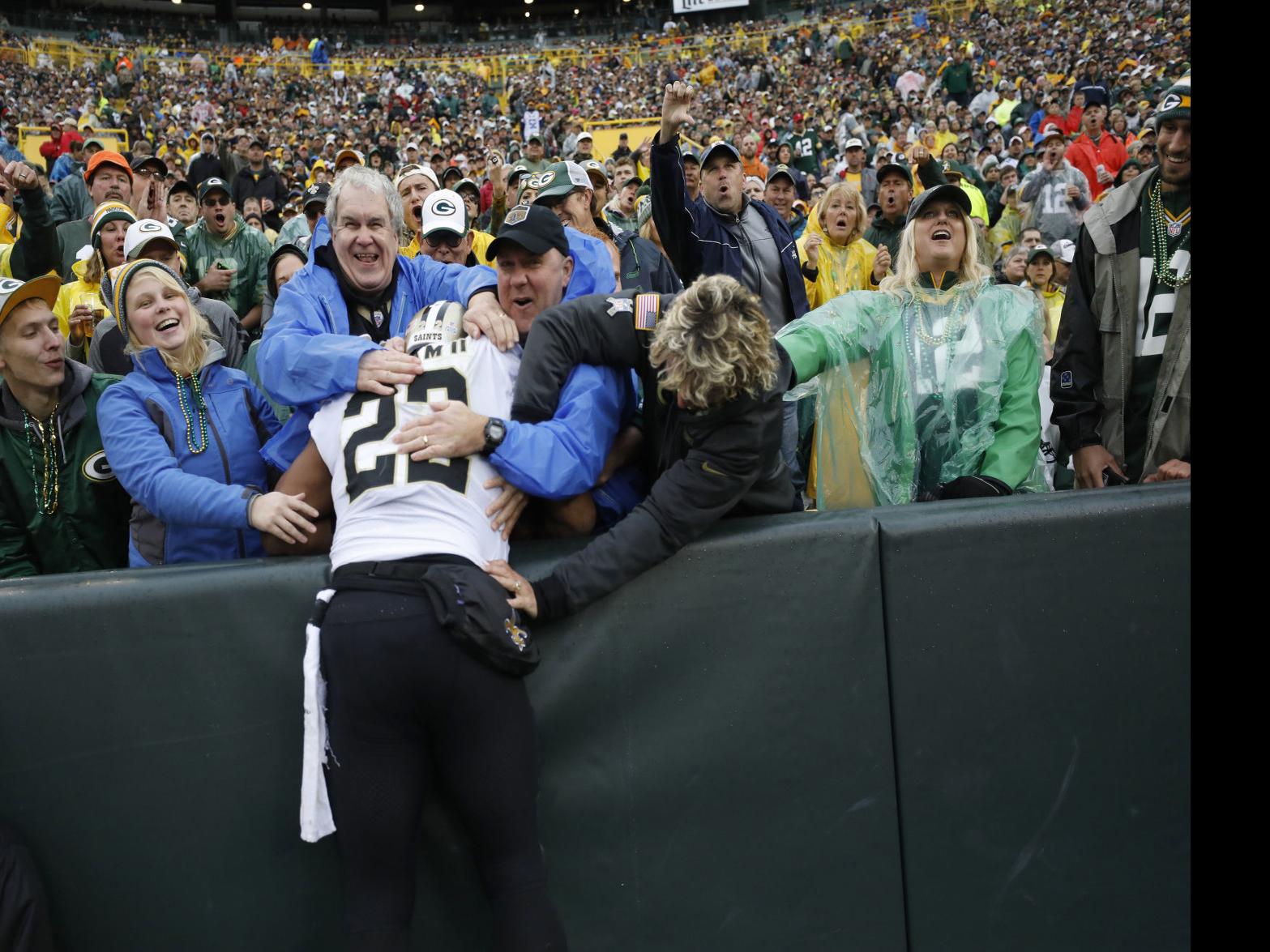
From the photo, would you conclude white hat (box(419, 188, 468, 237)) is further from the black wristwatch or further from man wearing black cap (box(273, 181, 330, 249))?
the black wristwatch

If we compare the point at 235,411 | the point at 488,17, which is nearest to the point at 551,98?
the point at 488,17

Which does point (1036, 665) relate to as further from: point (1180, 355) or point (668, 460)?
point (1180, 355)

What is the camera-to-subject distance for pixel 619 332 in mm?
2758

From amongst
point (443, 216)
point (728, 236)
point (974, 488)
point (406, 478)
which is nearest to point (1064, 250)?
point (728, 236)

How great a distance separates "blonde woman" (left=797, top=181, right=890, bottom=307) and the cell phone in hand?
266 cm

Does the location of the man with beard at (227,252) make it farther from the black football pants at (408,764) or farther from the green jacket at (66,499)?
the black football pants at (408,764)

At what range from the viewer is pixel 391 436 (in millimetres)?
2492

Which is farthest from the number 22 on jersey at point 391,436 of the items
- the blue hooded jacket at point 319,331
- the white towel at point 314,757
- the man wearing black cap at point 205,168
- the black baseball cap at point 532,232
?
the man wearing black cap at point 205,168

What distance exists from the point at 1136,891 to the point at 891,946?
0.72 m

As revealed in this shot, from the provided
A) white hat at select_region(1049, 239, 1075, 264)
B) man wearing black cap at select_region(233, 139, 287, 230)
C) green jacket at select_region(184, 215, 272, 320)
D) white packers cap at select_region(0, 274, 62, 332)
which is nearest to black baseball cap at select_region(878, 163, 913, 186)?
white hat at select_region(1049, 239, 1075, 264)

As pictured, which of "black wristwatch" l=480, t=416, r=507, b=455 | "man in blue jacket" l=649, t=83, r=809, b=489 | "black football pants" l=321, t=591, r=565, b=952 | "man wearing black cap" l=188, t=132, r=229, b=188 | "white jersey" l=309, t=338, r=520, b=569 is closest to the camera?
"black football pants" l=321, t=591, r=565, b=952

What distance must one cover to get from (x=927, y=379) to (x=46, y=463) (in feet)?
9.81

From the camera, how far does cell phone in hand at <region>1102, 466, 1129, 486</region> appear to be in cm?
347

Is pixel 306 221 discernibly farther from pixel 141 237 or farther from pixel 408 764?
pixel 408 764
